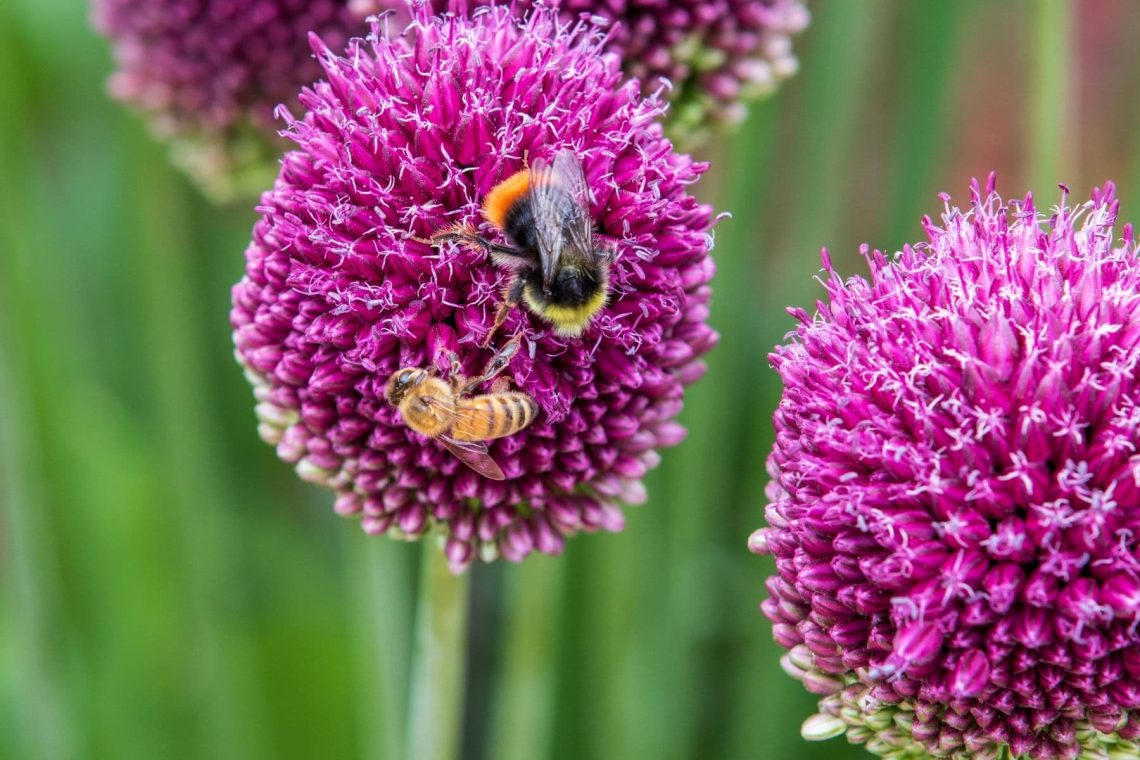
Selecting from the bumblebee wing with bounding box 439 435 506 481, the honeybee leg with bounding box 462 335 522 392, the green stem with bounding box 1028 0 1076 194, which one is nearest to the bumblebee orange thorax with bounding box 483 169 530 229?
the honeybee leg with bounding box 462 335 522 392

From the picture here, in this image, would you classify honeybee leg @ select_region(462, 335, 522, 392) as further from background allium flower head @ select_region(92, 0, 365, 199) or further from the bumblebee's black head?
background allium flower head @ select_region(92, 0, 365, 199)

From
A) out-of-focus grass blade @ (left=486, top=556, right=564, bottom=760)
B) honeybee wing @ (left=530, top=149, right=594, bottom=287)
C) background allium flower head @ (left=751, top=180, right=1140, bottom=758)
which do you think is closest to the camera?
background allium flower head @ (left=751, top=180, right=1140, bottom=758)

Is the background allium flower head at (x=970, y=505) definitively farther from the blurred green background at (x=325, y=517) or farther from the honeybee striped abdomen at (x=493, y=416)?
the blurred green background at (x=325, y=517)

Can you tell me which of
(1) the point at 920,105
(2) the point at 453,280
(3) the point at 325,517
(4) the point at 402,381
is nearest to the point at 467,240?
(2) the point at 453,280

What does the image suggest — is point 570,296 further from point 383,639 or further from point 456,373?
point 383,639

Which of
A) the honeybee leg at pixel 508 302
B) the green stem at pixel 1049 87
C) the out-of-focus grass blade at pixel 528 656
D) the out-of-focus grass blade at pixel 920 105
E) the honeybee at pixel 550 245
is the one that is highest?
the out-of-focus grass blade at pixel 920 105

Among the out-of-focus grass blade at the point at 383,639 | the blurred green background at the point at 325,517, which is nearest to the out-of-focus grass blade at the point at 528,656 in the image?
the blurred green background at the point at 325,517
